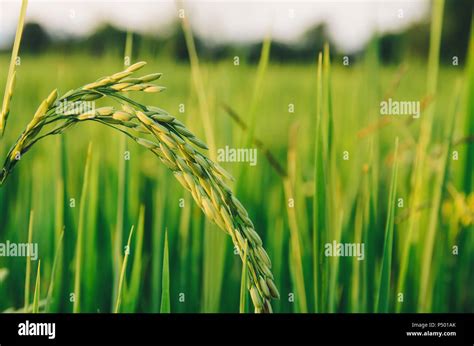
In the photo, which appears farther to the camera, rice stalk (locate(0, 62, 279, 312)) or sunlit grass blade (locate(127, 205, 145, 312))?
sunlit grass blade (locate(127, 205, 145, 312))

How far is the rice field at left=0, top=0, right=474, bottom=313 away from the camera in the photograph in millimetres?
1063

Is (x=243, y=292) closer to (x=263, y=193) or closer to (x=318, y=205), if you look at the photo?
(x=318, y=205)

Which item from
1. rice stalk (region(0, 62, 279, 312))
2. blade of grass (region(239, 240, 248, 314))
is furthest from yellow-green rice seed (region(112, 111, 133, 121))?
blade of grass (region(239, 240, 248, 314))

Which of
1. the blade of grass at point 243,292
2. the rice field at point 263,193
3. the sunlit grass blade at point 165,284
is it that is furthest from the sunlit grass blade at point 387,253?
the sunlit grass blade at point 165,284

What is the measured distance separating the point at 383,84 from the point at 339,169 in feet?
0.69

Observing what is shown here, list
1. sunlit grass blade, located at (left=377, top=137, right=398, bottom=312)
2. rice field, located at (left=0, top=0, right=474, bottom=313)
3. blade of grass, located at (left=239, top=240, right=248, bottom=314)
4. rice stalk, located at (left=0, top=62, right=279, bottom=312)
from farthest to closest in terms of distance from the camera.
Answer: rice field, located at (left=0, top=0, right=474, bottom=313), sunlit grass blade, located at (left=377, top=137, right=398, bottom=312), blade of grass, located at (left=239, top=240, right=248, bottom=314), rice stalk, located at (left=0, top=62, right=279, bottom=312)

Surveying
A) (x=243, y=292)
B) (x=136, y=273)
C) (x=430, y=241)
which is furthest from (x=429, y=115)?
(x=136, y=273)

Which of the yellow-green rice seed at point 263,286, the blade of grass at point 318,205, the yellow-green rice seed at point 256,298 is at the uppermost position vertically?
the blade of grass at point 318,205

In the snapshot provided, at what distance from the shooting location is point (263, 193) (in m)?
1.17

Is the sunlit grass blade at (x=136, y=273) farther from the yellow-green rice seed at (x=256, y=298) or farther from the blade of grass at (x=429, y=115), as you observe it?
the blade of grass at (x=429, y=115)

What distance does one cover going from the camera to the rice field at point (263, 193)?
3.49 feet

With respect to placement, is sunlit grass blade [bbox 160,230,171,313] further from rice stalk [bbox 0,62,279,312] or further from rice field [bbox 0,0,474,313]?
rice stalk [bbox 0,62,279,312]

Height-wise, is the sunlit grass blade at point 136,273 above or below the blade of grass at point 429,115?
below
